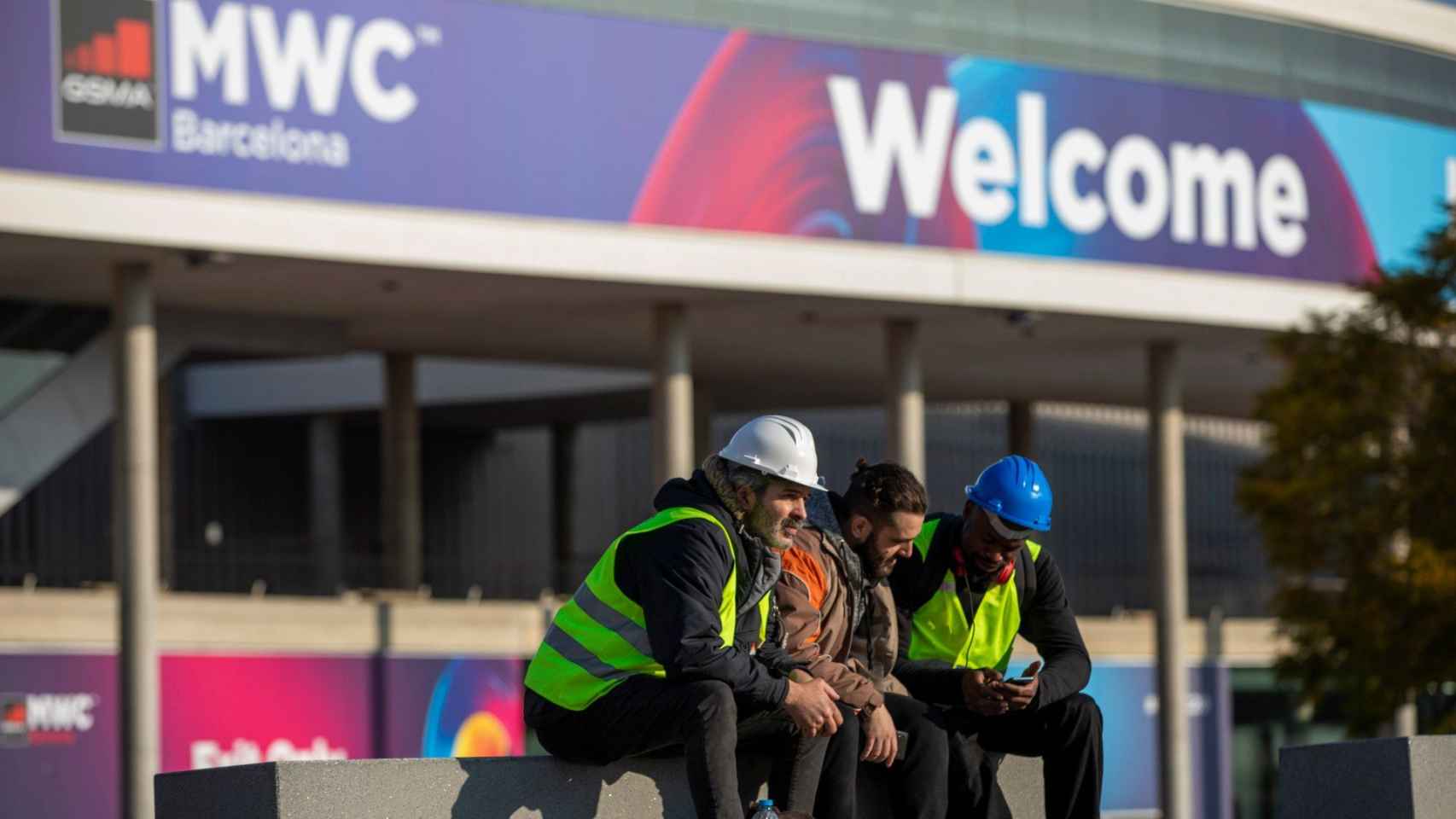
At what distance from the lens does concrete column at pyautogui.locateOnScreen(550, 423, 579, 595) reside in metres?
43.2

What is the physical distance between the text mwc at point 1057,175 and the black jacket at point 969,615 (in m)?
20.1

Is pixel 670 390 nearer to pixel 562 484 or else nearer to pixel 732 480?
pixel 562 484

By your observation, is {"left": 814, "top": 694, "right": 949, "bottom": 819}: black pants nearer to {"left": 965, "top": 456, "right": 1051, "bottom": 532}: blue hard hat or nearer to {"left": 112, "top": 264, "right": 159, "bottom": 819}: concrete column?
{"left": 965, "top": 456, "right": 1051, "bottom": 532}: blue hard hat

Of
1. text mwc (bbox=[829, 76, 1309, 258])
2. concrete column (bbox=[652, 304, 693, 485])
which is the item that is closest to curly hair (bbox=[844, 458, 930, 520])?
concrete column (bbox=[652, 304, 693, 485])

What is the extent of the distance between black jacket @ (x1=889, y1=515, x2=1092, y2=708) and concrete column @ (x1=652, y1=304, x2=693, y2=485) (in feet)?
65.4

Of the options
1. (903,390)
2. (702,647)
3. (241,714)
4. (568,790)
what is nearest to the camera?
(702,647)

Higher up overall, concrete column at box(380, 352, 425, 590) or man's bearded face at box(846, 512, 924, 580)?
concrete column at box(380, 352, 425, 590)

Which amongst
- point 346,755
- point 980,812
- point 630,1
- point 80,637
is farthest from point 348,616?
point 980,812

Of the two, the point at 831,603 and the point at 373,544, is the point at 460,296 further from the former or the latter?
the point at 831,603

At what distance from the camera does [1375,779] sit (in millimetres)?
10141

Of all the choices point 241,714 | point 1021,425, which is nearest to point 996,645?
point 241,714

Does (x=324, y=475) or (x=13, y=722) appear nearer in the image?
(x=13, y=722)

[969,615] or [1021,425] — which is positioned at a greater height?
[1021,425]

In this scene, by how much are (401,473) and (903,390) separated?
789 centimetres
